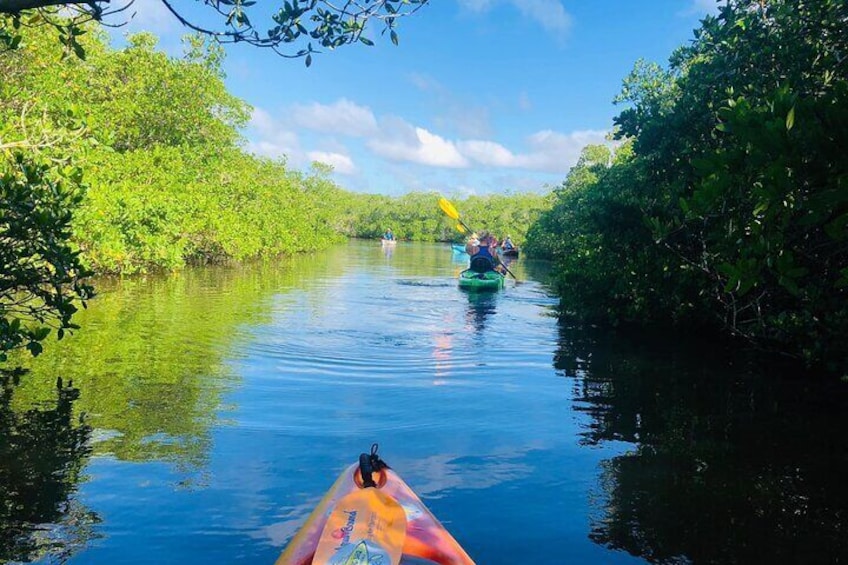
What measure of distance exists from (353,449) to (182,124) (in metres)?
24.4

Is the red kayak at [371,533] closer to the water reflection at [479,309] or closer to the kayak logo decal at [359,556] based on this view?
the kayak logo decal at [359,556]

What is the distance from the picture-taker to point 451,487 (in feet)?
18.2

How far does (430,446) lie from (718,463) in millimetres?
2770

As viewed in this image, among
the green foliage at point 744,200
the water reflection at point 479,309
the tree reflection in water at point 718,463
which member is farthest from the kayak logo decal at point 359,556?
the water reflection at point 479,309

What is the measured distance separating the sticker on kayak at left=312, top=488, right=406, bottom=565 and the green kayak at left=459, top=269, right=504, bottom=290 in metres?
17.6

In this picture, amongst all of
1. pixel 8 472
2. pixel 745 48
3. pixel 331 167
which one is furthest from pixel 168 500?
pixel 331 167

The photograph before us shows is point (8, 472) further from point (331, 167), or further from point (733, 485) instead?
point (331, 167)

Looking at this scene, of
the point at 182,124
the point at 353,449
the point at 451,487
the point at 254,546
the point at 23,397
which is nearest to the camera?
the point at 254,546

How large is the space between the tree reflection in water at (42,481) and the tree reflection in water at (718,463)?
12.3 ft

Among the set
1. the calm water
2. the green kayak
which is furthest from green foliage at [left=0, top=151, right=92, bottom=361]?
the green kayak

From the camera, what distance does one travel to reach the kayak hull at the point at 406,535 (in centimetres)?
357

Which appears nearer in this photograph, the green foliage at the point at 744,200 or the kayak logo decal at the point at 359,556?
the kayak logo decal at the point at 359,556

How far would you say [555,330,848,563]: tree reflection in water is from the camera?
15.5 ft

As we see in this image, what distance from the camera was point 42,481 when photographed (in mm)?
5250
